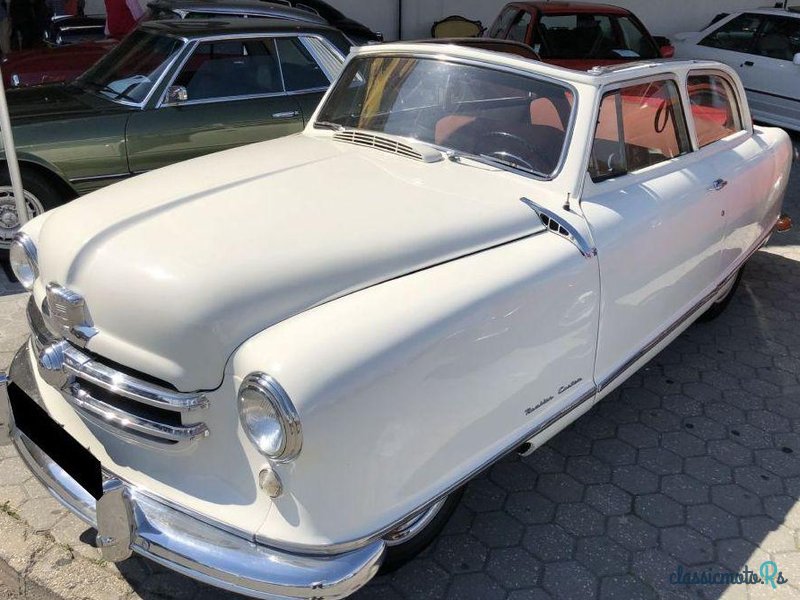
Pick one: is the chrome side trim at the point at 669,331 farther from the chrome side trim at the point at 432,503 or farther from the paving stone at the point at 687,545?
the paving stone at the point at 687,545

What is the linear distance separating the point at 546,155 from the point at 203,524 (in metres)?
1.83

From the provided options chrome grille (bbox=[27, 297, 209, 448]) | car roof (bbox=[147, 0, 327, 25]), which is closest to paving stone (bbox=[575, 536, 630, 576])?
chrome grille (bbox=[27, 297, 209, 448])

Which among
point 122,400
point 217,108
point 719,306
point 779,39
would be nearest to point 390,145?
point 122,400

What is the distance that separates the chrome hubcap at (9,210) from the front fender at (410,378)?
3135mm

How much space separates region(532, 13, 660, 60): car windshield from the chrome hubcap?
5278mm

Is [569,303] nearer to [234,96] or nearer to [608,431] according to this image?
[608,431]

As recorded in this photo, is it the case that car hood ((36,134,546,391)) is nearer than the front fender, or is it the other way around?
the front fender

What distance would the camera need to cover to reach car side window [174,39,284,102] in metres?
4.70

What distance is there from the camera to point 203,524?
193cm

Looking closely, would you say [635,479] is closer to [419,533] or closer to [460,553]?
[460,553]

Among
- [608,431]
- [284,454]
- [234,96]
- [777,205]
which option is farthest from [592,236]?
[234,96]

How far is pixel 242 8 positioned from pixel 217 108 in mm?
1848

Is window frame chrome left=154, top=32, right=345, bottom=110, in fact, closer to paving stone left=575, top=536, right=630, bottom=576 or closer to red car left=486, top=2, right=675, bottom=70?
red car left=486, top=2, right=675, bottom=70

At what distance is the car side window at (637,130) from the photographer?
2.85 metres
